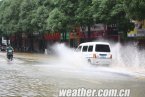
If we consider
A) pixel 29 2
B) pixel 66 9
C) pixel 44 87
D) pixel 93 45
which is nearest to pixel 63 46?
pixel 29 2

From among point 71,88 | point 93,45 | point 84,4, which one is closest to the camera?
point 71,88

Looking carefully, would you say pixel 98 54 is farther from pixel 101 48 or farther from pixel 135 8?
pixel 135 8

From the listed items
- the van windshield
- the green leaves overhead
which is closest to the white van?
the van windshield

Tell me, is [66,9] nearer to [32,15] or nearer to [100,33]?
[100,33]

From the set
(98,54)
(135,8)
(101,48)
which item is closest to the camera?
(135,8)

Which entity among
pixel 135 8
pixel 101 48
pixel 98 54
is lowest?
pixel 98 54

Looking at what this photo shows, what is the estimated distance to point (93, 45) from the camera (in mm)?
33094

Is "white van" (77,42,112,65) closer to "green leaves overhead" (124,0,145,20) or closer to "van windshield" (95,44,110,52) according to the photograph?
"van windshield" (95,44,110,52)

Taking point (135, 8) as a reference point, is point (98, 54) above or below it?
below

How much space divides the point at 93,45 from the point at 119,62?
556 centimetres

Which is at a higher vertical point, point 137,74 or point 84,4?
point 84,4

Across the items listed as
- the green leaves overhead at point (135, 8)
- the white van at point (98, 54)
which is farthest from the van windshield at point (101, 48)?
the green leaves overhead at point (135, 8)

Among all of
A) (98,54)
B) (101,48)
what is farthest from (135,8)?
(98,54)

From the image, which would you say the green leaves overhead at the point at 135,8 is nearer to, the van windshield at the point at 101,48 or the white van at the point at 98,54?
the van windshield at the point at 101,48
